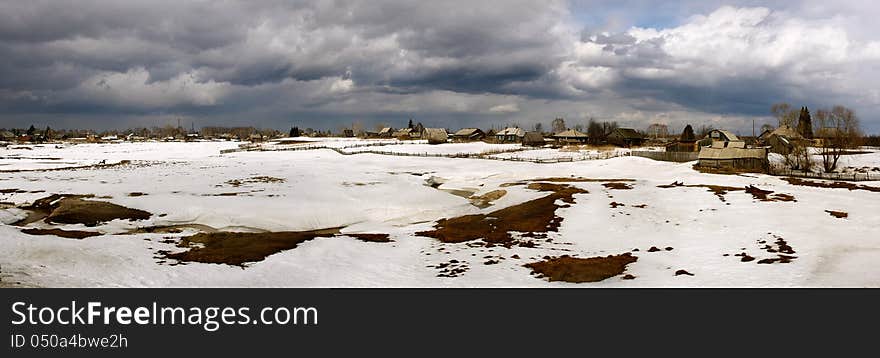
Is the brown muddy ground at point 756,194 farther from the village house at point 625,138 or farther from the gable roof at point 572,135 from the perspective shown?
the gable roof at point 572,135

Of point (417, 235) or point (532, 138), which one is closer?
point (417, 235)

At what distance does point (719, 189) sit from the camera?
43031 millimetres

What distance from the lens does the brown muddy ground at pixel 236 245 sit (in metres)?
20.9

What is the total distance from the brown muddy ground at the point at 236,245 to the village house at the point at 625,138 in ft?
348

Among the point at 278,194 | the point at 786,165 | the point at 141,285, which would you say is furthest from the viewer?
the point at 786,165

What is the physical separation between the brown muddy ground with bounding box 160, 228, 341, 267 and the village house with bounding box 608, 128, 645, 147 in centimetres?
10615

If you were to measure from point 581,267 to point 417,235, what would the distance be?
34.5 feet

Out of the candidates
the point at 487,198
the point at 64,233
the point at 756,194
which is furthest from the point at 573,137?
the point at 64,233

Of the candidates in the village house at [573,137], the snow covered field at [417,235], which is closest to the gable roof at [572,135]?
the village house at [573,137]

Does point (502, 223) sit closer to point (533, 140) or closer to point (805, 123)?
point (533, 140)

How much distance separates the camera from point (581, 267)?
20.5 metres
